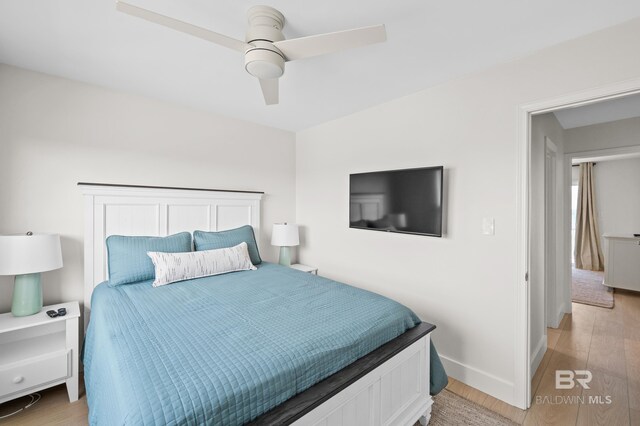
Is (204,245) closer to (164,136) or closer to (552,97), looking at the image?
(164,136)

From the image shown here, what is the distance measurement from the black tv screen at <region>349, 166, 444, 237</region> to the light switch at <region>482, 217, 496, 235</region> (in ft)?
1.03

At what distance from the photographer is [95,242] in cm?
249

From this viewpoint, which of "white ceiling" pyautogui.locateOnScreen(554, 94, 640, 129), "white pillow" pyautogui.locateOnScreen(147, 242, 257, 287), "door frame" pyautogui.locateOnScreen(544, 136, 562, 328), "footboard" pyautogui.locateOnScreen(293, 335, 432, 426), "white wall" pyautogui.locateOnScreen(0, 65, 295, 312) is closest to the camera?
"footboard" pyautogui.locateOnScreen(293, 335, 432, 426)

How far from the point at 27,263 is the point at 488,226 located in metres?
3.34

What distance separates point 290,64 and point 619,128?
3.79m

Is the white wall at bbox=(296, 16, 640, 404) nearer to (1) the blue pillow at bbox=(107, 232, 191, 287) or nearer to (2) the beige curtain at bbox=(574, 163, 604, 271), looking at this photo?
(1) the blue pillow at bbox=(107, 232, 191, 287)

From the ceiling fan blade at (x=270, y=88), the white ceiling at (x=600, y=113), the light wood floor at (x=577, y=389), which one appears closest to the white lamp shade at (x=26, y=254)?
the light wood floor at (x=577, y=389)

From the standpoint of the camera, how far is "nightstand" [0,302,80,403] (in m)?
1.85

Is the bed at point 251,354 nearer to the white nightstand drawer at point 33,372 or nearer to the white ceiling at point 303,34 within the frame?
the white nightstand drawer at point 33,372

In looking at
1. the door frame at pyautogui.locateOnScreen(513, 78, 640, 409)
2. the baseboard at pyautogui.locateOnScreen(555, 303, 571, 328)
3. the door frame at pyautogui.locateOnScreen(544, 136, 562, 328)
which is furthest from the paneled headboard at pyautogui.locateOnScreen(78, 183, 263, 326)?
the baseboard at pyautogui.locateOnScreen(555, 303, 571, 328)

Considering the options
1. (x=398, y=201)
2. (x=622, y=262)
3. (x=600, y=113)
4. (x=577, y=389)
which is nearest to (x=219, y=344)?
(x=398, y=201)

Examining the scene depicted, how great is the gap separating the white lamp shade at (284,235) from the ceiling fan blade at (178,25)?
226cm

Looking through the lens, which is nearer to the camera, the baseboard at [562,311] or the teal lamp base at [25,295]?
the teal lamp base at [25,295]

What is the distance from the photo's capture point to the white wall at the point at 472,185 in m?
1.83
